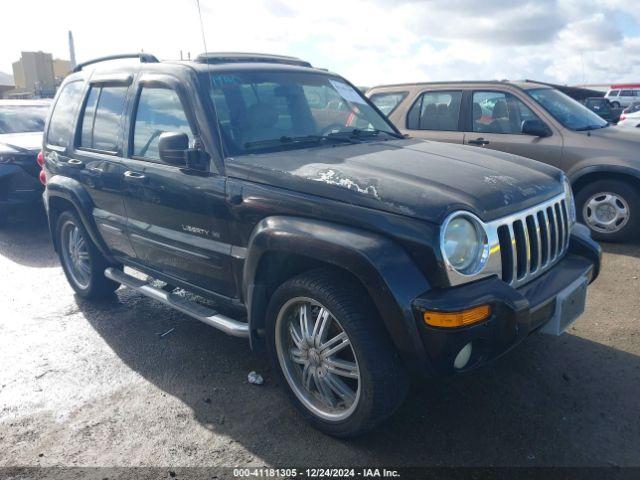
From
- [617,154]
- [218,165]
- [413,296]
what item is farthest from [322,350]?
[617,154]

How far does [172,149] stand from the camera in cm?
330

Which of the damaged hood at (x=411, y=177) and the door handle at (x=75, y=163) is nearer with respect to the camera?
the damaged hood at (x=411, y=177)

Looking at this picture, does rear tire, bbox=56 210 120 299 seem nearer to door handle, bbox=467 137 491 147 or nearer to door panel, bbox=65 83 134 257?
door panel, bbox=65 83 134 257

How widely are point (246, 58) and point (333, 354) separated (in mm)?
2363

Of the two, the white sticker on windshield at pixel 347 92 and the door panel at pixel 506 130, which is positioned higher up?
the white sticker on windshield at pixel 347 92

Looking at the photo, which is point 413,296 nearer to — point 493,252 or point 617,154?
point 493,252

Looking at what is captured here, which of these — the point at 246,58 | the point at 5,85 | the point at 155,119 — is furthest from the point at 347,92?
the point at 5,85

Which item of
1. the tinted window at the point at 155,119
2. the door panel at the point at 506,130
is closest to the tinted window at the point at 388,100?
the door panel at the point at 506,130

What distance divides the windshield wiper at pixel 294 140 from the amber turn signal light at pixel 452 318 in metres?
1.61

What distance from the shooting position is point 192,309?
3.61 metres

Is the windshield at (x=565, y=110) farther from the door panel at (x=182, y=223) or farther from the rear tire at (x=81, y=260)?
the rear tire at (x=81, y=260)

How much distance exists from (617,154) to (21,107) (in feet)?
29.2

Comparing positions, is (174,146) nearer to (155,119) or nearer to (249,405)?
(155,119)

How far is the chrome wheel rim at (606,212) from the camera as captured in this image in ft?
20.0
